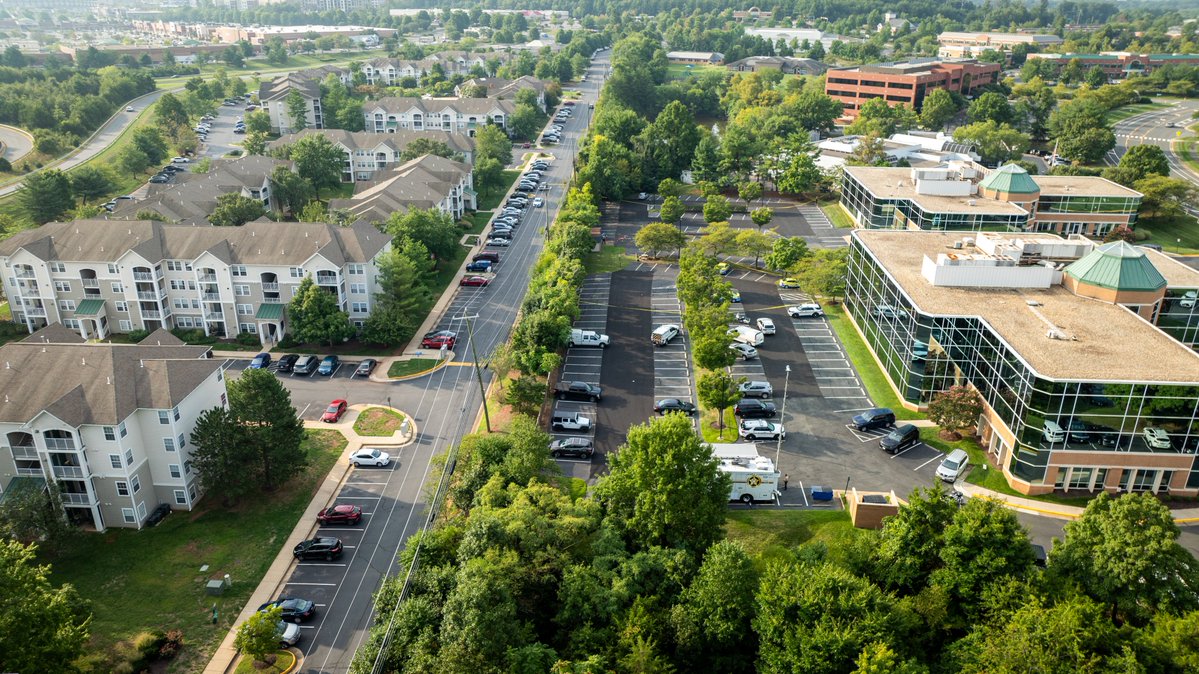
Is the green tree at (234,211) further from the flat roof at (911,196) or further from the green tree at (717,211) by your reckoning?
the flat roof at (911,196)

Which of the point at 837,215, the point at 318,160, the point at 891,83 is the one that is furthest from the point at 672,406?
the point at 891,83

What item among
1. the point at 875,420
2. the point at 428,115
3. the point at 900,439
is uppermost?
the point at 428,115

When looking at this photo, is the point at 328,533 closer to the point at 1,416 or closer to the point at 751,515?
the point at 1,416

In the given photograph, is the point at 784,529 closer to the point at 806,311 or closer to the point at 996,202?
the point at 806,311

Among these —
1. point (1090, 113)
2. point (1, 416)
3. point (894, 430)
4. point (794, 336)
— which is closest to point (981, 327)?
point (894, 430)

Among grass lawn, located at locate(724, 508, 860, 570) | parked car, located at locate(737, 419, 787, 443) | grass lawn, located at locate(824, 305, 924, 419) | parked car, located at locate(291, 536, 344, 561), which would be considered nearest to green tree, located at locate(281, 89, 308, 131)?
grass lawn, located at locate(824, 305, 924, 419)

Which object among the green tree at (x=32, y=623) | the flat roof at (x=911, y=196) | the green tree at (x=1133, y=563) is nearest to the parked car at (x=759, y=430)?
the green tree at (x=1133, y=563)
